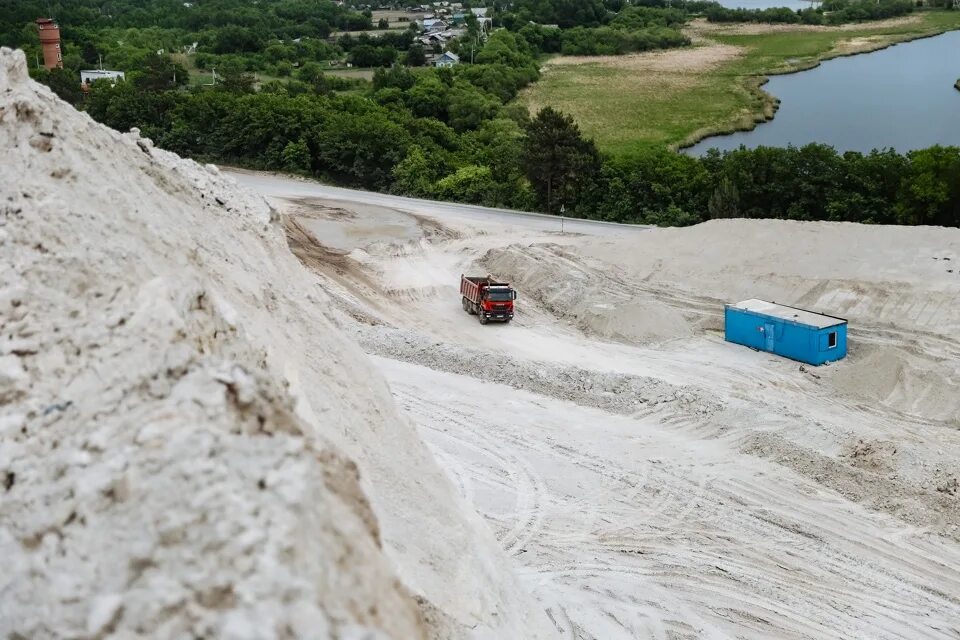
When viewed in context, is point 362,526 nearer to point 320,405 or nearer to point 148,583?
point 148,583

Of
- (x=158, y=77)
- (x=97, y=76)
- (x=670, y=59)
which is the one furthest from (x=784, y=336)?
(x=670, y=59)

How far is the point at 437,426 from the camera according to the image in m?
22.7

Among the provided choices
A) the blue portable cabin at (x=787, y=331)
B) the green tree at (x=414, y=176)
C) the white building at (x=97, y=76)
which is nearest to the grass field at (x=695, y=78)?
the green tree at (x=414, y=176)

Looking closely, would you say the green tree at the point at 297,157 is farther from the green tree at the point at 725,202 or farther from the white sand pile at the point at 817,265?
the green tree at the point at 725,202

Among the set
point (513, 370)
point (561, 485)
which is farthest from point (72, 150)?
point (513, 370)

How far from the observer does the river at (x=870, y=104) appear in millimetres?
74188

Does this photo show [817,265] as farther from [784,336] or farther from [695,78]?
[695,78]

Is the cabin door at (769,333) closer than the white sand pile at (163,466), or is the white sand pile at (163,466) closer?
the white sand pile at (163,466)

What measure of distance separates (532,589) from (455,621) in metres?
6.77

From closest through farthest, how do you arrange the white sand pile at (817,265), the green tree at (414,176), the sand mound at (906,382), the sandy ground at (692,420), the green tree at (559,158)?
1. the sandy ground at (692,420)
2. the sand mound at (906,382)
3. the white sand pile at (817,265)
4. the green tree at (559,158)
5. the green tree at (414,176)

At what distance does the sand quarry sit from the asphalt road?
3.92 meters

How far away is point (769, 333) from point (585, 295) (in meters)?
7.50

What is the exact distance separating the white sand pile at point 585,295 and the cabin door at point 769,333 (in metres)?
3.01

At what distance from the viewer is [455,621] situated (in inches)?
367
